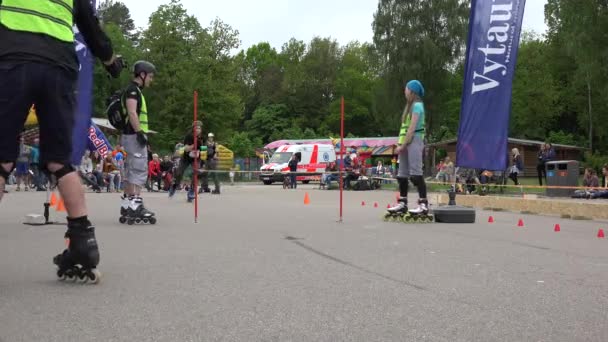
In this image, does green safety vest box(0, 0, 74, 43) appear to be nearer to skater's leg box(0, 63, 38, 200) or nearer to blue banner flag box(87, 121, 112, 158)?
skater's leg box(0, 63, 38, 200)

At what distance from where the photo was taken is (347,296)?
4.08 metres

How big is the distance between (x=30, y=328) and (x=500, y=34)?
10933 millimetres

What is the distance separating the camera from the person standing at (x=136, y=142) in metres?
9.07

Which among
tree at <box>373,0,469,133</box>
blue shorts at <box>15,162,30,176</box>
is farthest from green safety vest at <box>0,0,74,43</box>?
tree at <box>373,0,469,133</box>

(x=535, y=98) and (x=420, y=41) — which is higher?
(x=420, y=41)

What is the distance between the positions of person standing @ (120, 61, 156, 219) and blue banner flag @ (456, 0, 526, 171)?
19.2ft

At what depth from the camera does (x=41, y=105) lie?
4047mm

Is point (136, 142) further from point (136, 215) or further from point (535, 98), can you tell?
point (535, 98)

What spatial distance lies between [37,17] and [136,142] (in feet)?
17.5

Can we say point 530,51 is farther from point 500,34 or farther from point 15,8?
point 15,8

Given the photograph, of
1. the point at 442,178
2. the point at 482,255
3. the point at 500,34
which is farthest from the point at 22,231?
the point at 442,178

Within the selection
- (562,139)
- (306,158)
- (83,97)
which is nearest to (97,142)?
(83,97)

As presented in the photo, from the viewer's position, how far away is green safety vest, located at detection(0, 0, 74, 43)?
390cm

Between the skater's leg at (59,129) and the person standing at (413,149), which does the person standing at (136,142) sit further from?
the skater's leg at (59,129)
